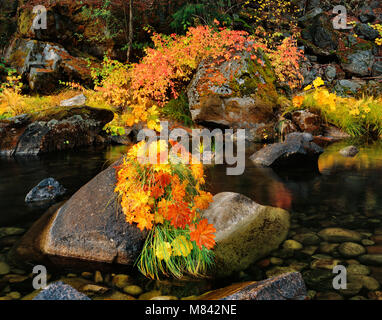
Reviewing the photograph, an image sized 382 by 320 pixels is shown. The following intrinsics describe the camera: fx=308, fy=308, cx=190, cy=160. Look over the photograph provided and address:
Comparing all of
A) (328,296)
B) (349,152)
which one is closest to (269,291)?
(328,296)

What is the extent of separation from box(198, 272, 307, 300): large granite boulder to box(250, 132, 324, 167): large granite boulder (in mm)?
4211

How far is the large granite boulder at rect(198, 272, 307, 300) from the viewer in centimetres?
188

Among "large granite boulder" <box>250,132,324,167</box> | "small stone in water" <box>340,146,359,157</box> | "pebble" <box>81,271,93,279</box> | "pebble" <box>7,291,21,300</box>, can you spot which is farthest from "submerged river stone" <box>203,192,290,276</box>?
"small stone in water" <box>340,146,359,157</box>

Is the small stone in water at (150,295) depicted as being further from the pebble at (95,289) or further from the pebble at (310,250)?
the pebble at (310,250)

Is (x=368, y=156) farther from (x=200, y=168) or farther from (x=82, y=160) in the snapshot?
(x=82, y=160)

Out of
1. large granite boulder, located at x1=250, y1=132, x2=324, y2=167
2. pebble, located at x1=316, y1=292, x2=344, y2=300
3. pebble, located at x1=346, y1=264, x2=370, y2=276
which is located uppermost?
large granite boulder, located at x1=250, y1=132, x2=324, y2=167

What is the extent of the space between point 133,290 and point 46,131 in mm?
6477

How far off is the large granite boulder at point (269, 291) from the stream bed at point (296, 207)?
15cm

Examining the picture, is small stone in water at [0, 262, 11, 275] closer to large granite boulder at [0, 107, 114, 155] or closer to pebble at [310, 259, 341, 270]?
pebble at [310, 259, 341, 270]

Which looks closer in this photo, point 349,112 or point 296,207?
point 296,207

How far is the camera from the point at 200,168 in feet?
9.38

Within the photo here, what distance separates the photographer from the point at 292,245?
2.89 meters

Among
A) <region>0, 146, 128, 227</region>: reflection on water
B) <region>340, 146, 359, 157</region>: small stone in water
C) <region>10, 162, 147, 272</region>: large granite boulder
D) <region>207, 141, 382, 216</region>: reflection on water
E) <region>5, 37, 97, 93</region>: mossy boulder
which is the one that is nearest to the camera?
<region>10, 162, 147, 272</region>: large granite boulder

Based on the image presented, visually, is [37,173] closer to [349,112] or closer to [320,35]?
[349,112]
